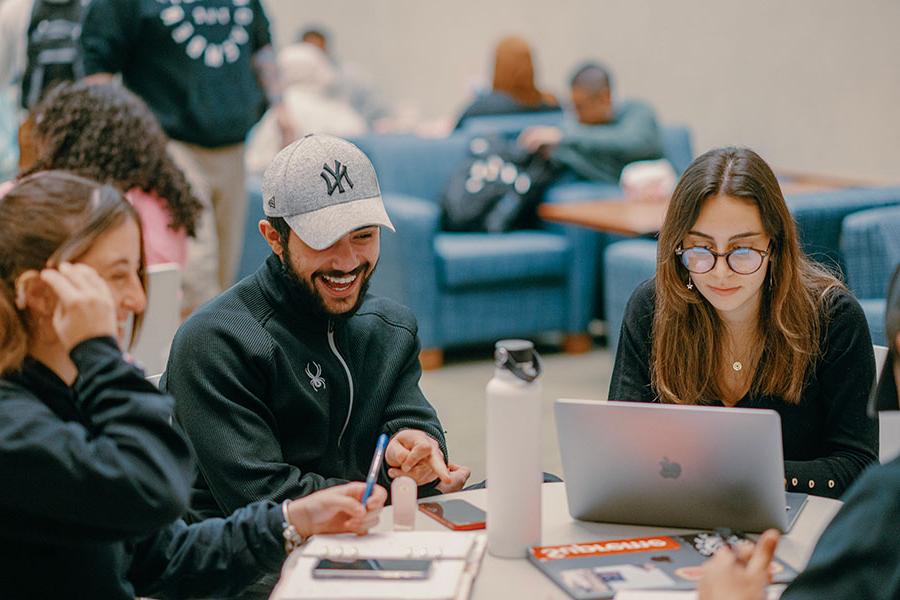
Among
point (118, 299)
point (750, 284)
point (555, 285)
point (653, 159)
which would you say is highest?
point (118, 299)

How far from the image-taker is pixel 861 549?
4.25 feet

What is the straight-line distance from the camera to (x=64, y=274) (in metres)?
1.50

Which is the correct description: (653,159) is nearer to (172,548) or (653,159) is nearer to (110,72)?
(110,72)

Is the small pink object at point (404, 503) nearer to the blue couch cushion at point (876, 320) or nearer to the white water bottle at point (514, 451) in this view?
the white water bottle at point (514, 451)

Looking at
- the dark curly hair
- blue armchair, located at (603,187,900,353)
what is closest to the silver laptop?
blue armchair, located at (603,187,900,353)

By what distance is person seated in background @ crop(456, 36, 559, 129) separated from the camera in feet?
21.7

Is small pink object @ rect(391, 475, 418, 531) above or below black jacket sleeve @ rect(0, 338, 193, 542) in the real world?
below

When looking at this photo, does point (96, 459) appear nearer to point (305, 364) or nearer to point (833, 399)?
point (305, 364)

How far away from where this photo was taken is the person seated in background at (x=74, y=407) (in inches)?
56.5

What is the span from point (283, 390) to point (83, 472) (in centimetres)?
67

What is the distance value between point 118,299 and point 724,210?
110 cm

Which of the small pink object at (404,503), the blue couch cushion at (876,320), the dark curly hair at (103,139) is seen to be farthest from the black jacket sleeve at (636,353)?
the dark curly hair at (103,139)

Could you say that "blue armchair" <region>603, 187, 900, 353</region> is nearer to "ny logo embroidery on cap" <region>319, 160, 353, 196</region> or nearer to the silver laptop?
"ny logo embroidery on cap" <region>319, 160, 353, 196</region>

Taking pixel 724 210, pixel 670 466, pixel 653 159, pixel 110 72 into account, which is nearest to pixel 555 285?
pixel 653 159
